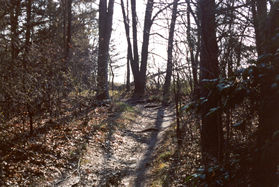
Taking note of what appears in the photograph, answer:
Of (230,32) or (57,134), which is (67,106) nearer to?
(57,134)

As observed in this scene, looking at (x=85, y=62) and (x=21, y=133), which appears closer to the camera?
(x=21, y=133)

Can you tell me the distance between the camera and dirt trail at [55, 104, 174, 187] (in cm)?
716

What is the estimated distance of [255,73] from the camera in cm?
285

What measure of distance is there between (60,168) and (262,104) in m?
6.03

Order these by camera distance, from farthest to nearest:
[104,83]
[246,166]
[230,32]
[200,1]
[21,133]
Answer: [104,83] → [21,133] → [200,1] → [230,32] → [246,166]

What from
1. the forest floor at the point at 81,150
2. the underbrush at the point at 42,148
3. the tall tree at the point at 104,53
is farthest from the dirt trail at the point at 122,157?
the tall tree at the point at 104,53

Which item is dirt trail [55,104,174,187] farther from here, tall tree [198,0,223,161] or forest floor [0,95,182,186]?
tall tree [198,0,223,161]

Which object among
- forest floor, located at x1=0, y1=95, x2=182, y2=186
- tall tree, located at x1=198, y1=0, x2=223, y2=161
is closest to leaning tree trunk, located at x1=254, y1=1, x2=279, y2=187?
tall tree, located at x1=198, y1=0, x2=223, y2=161

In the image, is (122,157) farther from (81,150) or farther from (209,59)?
(209,59)

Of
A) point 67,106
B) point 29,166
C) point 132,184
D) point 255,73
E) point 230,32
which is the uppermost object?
point 230,32

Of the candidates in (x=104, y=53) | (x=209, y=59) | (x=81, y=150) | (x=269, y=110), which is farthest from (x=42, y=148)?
(x=104, y=53)

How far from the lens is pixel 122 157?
910cm

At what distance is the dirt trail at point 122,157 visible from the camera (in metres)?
7.16

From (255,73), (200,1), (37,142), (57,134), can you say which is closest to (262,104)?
(255,73)
